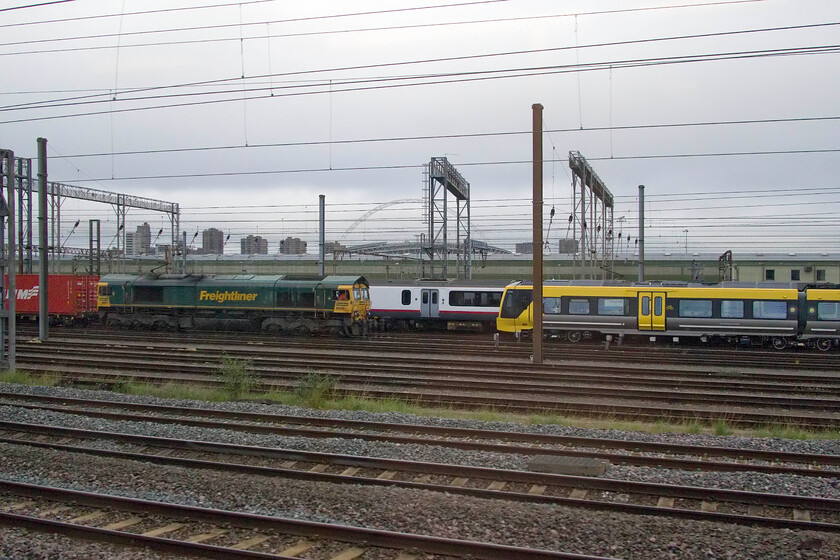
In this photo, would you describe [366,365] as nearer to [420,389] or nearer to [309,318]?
[420,389]

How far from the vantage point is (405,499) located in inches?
307

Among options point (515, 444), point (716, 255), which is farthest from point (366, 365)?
point (716, 255)

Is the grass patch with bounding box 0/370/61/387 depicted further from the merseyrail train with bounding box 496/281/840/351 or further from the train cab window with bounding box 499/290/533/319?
the merseyrail train with bounding box 496/281/840/351

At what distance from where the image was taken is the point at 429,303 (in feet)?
Answer: 106

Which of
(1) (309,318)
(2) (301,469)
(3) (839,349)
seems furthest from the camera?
(1) (309,318)

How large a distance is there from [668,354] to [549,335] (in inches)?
223

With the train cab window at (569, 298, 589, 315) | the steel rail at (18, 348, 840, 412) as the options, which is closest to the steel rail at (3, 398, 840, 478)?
the steel rail at (18, 348, 840, 412)

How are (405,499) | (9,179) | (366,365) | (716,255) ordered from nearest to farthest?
1. (405,499)
2. (9,179)
3. (366,365)
4. (716,255)

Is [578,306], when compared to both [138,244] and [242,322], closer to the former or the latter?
[242,322]

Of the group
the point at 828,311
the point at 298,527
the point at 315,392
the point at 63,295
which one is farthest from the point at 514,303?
the point at 63,295

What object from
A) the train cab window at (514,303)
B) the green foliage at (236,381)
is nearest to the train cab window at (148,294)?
the train cab window at (514,303)

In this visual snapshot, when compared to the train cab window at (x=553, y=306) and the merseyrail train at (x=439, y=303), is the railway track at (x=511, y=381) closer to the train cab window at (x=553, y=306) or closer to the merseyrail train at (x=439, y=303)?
the train cab window at (x=553, y=306)

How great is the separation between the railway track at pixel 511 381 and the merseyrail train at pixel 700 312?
5.75 m

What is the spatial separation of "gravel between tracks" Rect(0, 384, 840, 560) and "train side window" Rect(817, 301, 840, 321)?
15.9 metres
